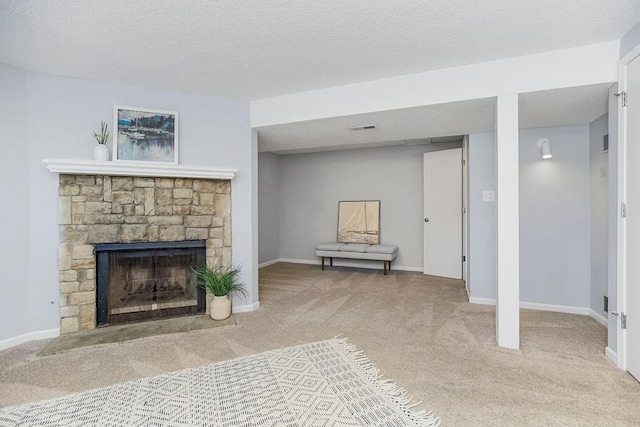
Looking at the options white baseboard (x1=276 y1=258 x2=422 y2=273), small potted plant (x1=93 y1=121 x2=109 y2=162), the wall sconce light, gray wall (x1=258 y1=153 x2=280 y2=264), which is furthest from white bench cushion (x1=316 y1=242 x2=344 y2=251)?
small potted plant (x1=93 y1=121 x2=109 y2=162)

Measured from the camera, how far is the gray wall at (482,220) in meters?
3.59

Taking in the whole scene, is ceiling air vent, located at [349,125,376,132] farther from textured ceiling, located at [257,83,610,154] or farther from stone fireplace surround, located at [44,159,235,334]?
stone fireplace surround, located at [44,159,235,334]

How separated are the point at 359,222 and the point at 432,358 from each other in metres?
3.63

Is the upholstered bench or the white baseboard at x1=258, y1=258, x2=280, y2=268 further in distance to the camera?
the white baseboard at x1=258, y1=258, x2=280, y2=268

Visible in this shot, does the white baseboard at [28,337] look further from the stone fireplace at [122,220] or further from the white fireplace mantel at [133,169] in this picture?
the white fireplace mantel at [133,169]

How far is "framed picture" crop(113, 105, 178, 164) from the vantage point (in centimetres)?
289

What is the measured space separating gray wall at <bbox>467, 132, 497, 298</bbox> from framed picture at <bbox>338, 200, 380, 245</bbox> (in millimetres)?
2125

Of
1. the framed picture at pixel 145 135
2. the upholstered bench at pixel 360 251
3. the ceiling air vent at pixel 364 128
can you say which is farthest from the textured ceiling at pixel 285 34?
the upholstered bench at pixel 360 251

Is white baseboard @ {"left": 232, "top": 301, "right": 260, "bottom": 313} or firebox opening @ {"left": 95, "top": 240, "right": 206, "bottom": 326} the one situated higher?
firebox opening @ {"left": 95, "top": 240, "right": 206, "bottom": 326}

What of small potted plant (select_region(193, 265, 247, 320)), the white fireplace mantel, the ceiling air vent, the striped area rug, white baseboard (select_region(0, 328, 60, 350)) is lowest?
the striped area rug

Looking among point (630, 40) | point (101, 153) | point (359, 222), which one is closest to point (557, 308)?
point (630, 40)

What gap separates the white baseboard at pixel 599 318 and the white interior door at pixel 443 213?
171 cm

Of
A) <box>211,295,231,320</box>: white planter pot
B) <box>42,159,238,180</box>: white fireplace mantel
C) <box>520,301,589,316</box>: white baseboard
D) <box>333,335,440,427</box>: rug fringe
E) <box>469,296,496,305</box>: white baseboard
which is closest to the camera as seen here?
<box>333,335,440,427</box>: rug fringe

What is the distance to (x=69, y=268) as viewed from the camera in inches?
109
